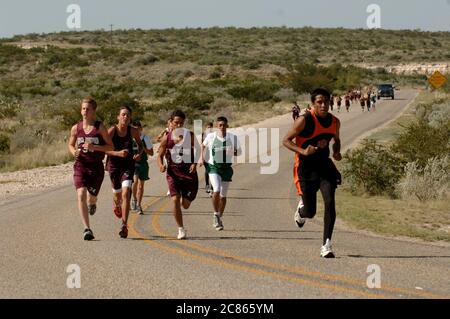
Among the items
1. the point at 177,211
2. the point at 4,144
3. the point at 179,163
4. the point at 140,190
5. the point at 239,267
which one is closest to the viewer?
the point at 239,267

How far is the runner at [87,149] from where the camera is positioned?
11.2m

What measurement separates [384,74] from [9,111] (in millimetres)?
84590

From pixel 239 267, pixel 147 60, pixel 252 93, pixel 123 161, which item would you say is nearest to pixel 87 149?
pixel 123 161

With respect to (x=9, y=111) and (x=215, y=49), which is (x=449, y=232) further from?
(x=215, y=49)

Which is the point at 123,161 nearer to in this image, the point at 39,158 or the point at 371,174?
→ the point at 371,174

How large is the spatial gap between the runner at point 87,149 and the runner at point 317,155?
9.21ft

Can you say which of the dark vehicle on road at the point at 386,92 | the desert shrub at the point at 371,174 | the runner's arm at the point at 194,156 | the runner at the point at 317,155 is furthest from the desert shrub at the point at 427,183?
the dark vehicle on road at the point at 386,92

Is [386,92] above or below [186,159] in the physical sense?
above

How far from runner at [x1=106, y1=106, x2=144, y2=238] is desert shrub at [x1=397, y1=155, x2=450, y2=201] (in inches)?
339

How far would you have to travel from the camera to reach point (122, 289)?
26.2 ft

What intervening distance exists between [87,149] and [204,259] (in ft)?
8.39

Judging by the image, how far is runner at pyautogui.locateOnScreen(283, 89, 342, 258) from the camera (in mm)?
9883

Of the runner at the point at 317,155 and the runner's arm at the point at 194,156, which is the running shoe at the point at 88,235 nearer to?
the runner's arm at the point at 194,156

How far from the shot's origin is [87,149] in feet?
36.6
